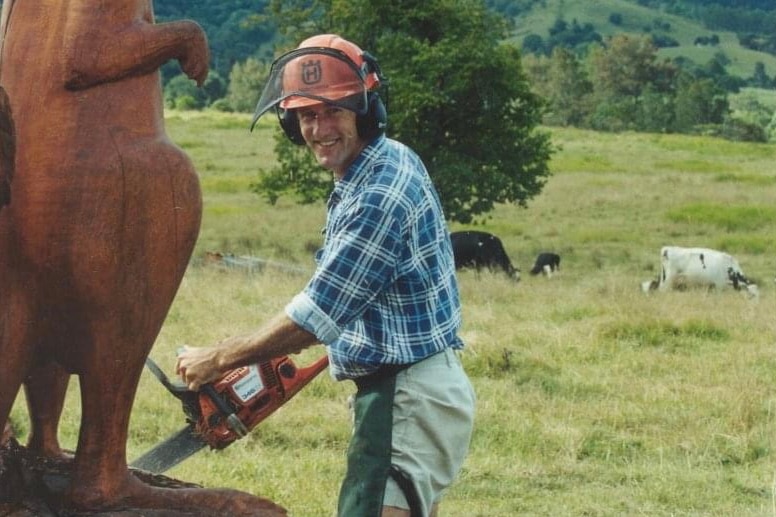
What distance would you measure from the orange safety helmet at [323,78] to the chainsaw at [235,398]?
0.78 metres

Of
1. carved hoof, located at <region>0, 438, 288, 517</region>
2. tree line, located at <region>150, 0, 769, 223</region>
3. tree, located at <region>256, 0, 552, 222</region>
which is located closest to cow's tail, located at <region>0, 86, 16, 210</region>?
carved hoof, located at <region>0, 438, 288, 517</region>

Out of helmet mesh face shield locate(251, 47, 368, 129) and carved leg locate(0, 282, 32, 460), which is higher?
helmet mesh face shield locate(251, 47, 368, 129)

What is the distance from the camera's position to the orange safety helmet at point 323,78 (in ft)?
12.4

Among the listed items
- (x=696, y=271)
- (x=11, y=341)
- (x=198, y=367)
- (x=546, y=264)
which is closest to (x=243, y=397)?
(x=198, y=367)

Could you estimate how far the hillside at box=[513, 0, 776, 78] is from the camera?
332ft

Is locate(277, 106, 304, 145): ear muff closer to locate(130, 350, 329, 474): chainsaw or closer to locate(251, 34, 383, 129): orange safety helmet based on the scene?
locate(251, 34, 383, 129): orange safety helmet

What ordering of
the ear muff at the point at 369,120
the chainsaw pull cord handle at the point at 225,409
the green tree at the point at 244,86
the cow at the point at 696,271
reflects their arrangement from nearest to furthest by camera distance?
the ear muff at the point at 369,120
the chainsaw pull cord handle at the point at 225,409
the cow at the point at 696,271
the green tree at the point at 244,86

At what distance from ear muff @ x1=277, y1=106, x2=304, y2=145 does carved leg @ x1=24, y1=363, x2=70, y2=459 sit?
1.00 metres

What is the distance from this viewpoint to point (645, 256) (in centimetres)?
1959

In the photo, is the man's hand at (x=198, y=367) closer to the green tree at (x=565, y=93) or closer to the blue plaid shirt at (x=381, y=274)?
the blue plaid shirt at (x=381, y=274)

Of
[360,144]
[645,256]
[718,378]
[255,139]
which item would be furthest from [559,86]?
[360,144]

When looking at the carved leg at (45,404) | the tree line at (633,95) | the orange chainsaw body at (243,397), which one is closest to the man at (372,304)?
the orange chainsaw body at (243,397)

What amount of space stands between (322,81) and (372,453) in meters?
1.12

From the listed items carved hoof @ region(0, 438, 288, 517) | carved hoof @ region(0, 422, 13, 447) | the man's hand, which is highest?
the man's hand
